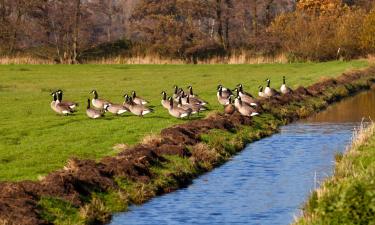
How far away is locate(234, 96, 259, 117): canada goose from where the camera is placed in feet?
130

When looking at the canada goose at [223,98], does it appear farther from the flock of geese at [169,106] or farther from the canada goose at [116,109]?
the canada goose at [116,109]

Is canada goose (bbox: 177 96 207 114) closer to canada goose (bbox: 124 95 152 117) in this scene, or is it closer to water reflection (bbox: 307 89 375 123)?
canada goose (bbox: 124 95 152 117)

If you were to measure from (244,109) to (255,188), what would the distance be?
50.5 feet

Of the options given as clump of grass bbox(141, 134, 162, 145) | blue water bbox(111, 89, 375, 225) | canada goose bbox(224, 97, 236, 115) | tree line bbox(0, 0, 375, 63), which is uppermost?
tree line bbox(0, 0, 375, 63)

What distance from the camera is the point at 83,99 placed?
48594mm

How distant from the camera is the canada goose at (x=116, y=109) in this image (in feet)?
127

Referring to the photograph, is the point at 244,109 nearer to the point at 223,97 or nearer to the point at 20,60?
the point at 223,97

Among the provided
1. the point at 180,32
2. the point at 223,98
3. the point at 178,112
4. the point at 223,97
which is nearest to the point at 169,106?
the point at 178,112

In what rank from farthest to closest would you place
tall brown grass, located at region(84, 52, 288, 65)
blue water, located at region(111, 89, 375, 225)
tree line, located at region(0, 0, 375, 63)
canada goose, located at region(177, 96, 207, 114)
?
tree line, located at region(0, 0, 375, 63)
tall brown grass, located at region(84, 52, 288, 65)
canada goose, located at region(177, 96, 207, 114)
blue water, located at region(111, 89, 375, 225)

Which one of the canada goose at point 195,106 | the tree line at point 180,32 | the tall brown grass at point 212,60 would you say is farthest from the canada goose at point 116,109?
the tree line at point 180,32

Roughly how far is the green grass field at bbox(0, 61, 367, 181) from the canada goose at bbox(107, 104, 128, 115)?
46 centimetres

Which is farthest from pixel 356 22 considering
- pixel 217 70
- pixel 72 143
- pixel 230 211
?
pixel 230 211

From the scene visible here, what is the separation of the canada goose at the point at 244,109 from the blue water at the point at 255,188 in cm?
370

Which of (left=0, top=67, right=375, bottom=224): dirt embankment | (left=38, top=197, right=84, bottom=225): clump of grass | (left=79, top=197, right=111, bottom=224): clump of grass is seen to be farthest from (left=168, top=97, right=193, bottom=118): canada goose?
(left=38, top=197, right=84, bottom=225): clump of grass
